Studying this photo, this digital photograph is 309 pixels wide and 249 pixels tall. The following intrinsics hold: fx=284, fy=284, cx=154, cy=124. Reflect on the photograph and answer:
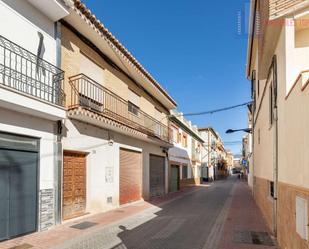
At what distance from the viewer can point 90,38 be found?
34.1ft

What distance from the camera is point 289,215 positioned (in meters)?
5.19

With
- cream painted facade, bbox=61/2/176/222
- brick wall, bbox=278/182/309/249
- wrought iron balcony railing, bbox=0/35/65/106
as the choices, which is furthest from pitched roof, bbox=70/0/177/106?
brick wall, bbox=278/182/309/249

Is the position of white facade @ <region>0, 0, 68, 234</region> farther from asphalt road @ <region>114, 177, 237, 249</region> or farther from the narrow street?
asphalt road @ <region>114, 177, 237, 249</region>

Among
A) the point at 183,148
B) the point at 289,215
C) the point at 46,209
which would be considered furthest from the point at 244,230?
the point at 183,148

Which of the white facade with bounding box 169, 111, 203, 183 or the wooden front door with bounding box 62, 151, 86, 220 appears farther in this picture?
the white facade with bounding box 169, 111, 203, 183

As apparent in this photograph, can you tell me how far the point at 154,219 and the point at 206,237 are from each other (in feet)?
9.40

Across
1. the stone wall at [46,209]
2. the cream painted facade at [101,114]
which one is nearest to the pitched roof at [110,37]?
the cream painted facade at [101,114]

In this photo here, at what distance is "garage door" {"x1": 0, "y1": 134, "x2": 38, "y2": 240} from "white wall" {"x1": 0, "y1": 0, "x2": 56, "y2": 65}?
2828mm

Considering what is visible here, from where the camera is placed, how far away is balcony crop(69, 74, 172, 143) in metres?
9.51

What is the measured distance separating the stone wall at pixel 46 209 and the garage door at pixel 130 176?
4.69 m

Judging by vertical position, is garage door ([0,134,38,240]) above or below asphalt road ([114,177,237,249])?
above

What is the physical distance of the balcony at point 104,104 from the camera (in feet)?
31.2

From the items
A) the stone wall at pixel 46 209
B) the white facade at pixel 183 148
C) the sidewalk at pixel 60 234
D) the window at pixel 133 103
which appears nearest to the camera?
the sidewalk at pixel 60 234

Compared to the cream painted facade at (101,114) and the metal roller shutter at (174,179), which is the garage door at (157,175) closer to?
the cream painted facade at (101,114)
